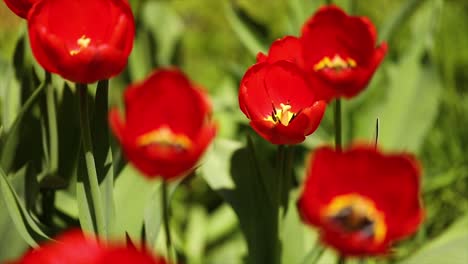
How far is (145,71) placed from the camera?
4.87ft

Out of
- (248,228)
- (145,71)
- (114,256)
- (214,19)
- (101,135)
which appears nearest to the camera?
(114,256)

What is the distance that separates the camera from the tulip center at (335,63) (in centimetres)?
71

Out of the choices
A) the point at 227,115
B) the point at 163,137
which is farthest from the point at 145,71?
the point at 163,137

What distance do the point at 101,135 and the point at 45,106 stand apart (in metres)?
0.17

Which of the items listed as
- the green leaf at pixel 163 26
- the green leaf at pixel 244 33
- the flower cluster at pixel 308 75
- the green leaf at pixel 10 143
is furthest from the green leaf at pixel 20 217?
the green leaf at pixel 163 26

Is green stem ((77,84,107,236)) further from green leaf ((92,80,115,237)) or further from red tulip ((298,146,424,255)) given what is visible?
red tulip ((298,146,424,255))

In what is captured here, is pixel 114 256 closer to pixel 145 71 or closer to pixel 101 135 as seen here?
pixel 101 135

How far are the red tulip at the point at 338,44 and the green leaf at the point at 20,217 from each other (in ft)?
0.98

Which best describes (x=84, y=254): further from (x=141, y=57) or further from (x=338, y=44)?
(x=141, y=57)

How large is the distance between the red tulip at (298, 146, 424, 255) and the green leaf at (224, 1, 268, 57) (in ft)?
2.63

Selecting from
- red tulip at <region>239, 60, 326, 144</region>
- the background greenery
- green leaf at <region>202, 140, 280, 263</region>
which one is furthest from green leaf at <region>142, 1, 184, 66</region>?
red tulip at <region>239, 60, 326, 144</region>

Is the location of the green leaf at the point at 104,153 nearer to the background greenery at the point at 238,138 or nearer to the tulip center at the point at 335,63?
the background greenery at the point at 238,138

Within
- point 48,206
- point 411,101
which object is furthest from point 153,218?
point 411,101

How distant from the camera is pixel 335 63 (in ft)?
2.39
